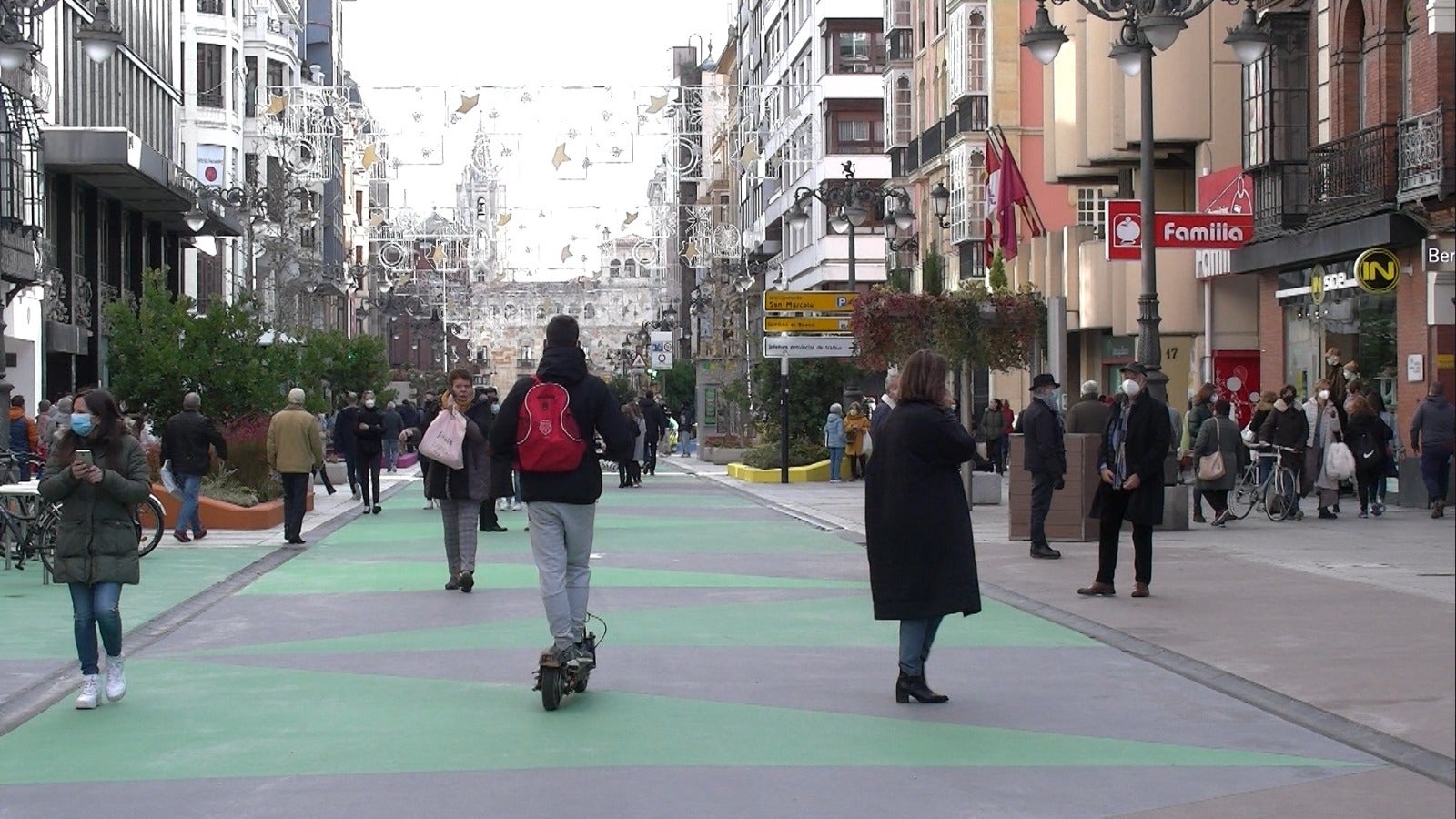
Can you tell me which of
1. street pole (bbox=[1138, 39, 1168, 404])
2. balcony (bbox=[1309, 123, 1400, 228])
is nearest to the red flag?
balcony (bbox=[1309, 123, 1400, 228])

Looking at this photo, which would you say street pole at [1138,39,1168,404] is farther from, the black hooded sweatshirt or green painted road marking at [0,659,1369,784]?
green painted road marking at [0,659,1369,784]

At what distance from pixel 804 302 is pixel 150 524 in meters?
19.6

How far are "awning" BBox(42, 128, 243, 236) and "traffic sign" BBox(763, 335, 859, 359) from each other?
15204mm

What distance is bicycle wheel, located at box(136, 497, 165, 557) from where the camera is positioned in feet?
69.0

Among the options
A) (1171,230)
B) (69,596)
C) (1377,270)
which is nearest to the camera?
(69,596)

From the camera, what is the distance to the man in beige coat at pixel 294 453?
22906 mm

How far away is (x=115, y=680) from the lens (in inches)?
435

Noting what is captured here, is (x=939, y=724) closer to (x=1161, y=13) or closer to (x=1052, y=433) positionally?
(x=1052, y=433)

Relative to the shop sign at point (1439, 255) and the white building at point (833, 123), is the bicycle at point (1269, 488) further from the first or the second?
the white building at point (833, 123)

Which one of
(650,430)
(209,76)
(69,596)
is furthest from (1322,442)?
(209,76)

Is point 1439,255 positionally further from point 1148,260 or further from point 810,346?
point 810,346

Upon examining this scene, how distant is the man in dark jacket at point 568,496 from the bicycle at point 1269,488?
16.2 m

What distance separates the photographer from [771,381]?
45.0 m

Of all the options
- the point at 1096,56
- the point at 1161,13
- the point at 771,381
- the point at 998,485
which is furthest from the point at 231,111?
the point at 1161,13
